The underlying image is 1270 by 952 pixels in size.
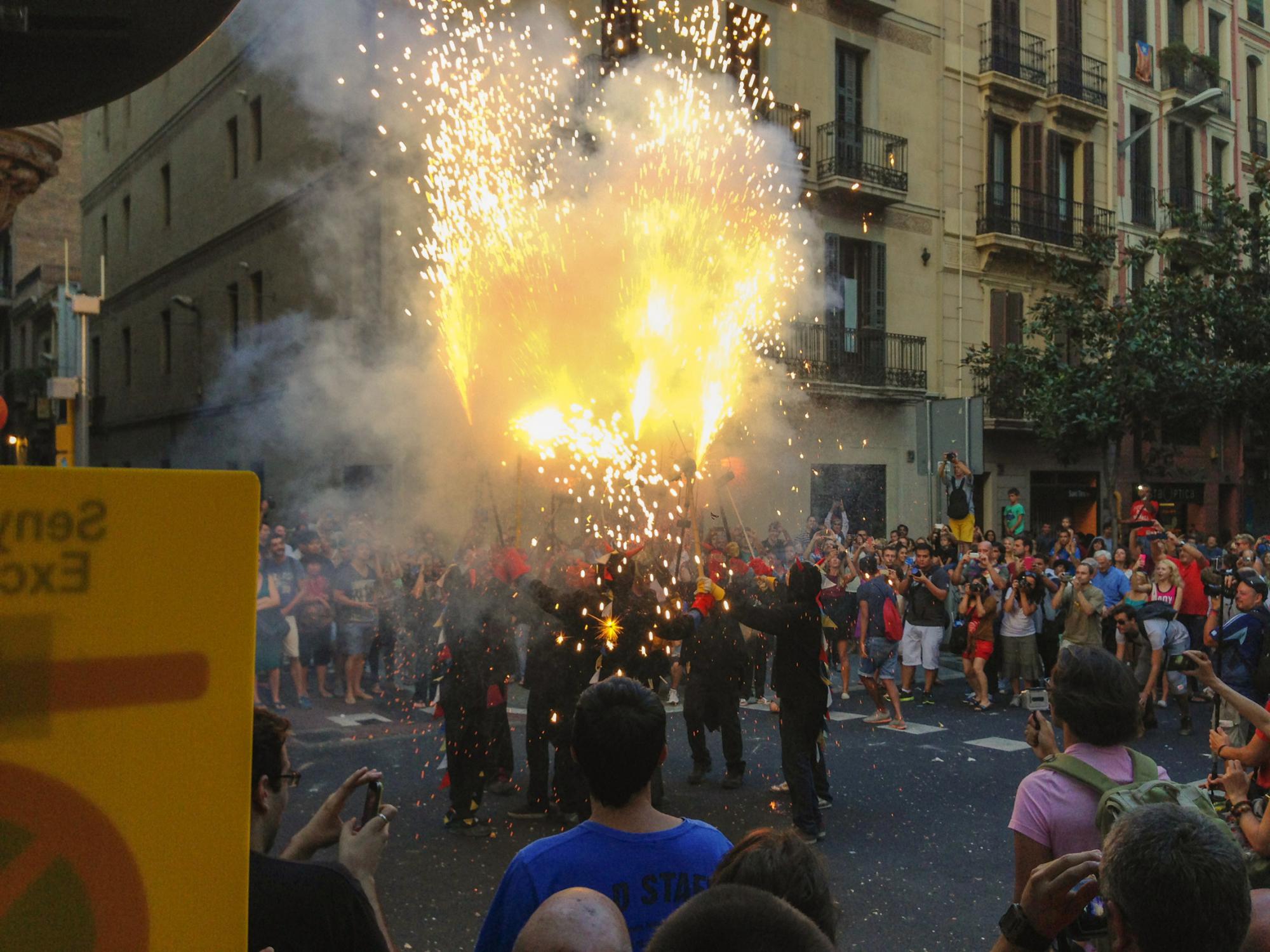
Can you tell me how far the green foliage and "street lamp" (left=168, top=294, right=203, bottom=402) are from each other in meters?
14.3

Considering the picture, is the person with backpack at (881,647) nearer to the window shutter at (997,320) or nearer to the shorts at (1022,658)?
the shorts at (1022,658)

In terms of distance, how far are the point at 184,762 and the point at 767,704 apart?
945cm

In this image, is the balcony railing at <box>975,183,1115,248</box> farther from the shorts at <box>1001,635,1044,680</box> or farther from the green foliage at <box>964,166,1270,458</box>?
the shorts at <box>1001,635,1044,680</box>

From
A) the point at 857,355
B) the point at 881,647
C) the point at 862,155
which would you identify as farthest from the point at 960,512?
the point at 862,155

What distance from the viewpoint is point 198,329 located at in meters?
20.3

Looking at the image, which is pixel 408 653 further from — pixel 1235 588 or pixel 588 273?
pixel 1235 588

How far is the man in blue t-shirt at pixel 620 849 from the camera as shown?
7.16 feet

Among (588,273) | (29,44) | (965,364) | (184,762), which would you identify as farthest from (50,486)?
(965,364)

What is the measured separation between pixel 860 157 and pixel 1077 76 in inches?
279

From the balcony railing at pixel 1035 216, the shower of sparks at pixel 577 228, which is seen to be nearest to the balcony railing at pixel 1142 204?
the balcony railing at pixel 1035 216

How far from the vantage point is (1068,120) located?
74.1 ft

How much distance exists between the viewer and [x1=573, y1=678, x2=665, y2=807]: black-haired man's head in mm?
2367

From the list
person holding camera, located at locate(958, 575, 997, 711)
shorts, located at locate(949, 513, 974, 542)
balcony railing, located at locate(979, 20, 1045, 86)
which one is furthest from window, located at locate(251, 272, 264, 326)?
balcony railing, located at locate(979, 20, 1045, 86)

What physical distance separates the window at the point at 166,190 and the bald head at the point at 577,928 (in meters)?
21.1
